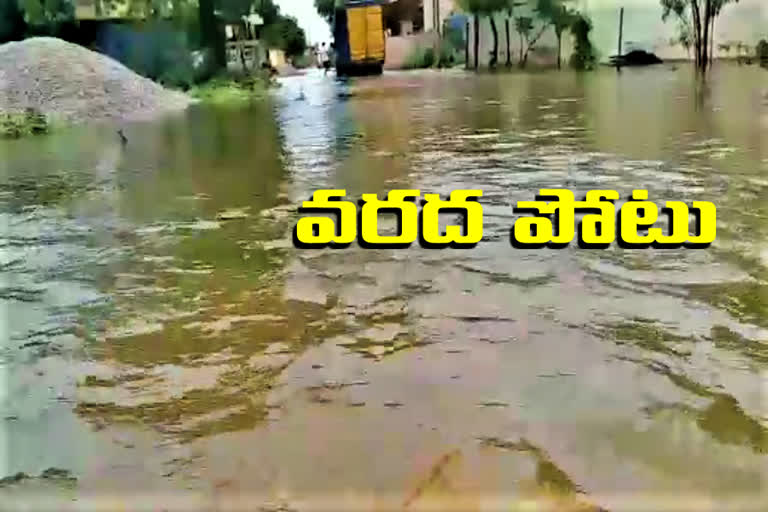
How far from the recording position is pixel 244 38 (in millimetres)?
6598

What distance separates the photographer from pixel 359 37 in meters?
7.02

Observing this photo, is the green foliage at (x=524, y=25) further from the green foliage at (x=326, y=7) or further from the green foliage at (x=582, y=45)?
the green foliage at (x=326, y=7)

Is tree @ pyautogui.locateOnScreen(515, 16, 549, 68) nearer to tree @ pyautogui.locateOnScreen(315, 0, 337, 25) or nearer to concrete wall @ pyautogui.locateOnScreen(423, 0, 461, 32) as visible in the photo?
concrete wall @ pyautogui.locateOnScreen(423, 0, 461, 32)

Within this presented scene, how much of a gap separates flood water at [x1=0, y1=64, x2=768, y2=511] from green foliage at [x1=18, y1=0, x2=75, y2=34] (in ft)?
10.8

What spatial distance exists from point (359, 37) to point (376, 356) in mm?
6047

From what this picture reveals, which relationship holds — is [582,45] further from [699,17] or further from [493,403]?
[493,403]

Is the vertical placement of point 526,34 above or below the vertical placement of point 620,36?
above

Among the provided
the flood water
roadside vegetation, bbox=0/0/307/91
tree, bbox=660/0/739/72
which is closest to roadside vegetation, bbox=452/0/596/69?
tree, bbox=660/0/739/72

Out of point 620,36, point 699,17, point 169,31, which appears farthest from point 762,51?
point 169,31

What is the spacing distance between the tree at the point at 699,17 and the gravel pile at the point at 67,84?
4218 millimetres

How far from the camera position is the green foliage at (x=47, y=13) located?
568 cm

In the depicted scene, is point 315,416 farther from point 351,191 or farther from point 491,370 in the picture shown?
point 351,191

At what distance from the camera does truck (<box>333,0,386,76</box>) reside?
6426mm

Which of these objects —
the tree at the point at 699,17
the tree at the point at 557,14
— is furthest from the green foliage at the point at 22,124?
the tree at the point at 699,17
